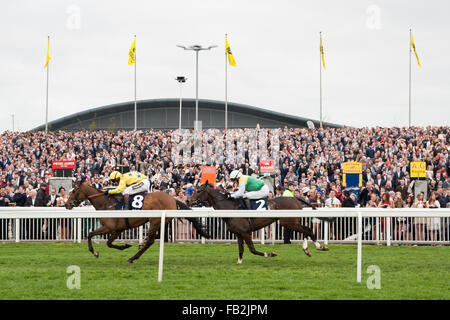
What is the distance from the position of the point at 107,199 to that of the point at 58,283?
3.89 meters

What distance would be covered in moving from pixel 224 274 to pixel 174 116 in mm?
55757

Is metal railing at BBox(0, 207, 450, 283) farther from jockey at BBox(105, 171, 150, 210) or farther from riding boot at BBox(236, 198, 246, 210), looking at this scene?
riding boot at BBox(236, 198, 246, 210)

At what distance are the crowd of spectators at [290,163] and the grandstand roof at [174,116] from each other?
29.5 meters

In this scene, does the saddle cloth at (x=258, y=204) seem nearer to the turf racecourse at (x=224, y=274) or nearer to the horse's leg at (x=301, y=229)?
the horse's leg at (x=301, y=229)

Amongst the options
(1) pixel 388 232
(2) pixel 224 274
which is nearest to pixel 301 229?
(2) pixel 224 274

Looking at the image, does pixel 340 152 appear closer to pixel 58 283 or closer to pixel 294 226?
pixel 294 226

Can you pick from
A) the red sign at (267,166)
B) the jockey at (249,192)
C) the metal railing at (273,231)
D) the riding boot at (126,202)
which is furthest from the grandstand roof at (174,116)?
the jockey at (249,192)

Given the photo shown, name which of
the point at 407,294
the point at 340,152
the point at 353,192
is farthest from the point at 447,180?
the point at 407,294

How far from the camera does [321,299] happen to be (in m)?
7.21

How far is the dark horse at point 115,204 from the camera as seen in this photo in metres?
11.1

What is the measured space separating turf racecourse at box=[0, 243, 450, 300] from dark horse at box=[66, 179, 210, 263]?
0.43m

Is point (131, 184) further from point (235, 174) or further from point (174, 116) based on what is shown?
point (174, 116)

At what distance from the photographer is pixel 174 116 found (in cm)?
6469
